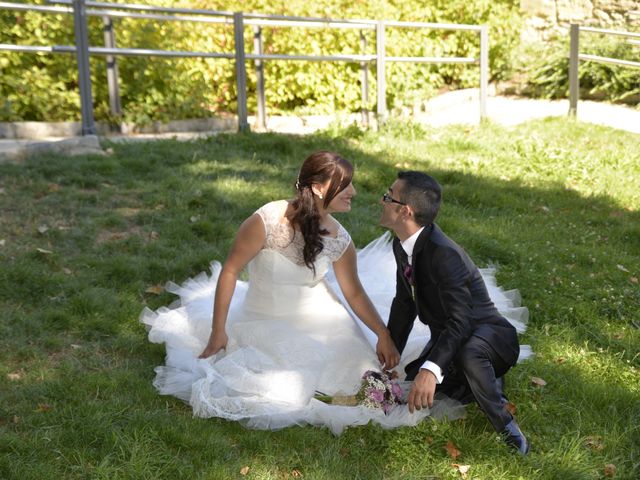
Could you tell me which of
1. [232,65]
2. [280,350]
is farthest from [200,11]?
[280,350]

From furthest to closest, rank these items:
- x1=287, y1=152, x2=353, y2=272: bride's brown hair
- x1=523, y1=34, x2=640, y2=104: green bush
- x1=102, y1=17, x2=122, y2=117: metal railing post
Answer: x1=523, y1=34, x2=640, y2=104: green bush, x1=102, y1=17, x2=122, y2=117: metal railing post, x1=287, y1=152, x2=353, y2=272: bride's brown hair

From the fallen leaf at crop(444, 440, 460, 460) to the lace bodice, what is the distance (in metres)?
1.02

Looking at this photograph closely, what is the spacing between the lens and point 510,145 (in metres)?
8.32

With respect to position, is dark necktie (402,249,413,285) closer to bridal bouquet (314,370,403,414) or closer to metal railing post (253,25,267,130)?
bridal bouquet (314,370,403,414)

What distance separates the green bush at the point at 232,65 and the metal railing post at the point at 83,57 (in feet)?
2.84

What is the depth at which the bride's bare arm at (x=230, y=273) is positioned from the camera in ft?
12.0

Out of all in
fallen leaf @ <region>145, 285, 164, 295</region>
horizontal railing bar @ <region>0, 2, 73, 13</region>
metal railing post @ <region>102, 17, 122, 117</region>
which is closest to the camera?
fallen leaf @ <region>145, 285, 164, 295</region>

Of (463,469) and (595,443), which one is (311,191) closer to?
(463,469)

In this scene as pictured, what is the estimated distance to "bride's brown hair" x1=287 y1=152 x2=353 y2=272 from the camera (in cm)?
355

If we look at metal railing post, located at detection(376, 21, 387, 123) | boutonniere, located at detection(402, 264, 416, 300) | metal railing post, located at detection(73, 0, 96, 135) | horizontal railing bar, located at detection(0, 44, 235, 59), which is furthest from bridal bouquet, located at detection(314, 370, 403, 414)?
metal railing post, located at detection(376, 21, 387, 123)

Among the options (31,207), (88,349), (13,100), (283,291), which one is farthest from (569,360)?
(13,100)

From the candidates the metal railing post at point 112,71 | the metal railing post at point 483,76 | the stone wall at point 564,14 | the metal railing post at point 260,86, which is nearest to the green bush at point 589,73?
the stone wall at point 564,14

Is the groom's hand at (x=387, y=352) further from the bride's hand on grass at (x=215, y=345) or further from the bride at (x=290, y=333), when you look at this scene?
the bride's hand on grass at (x=215, y=345)

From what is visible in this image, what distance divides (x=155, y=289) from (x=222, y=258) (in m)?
0.55
